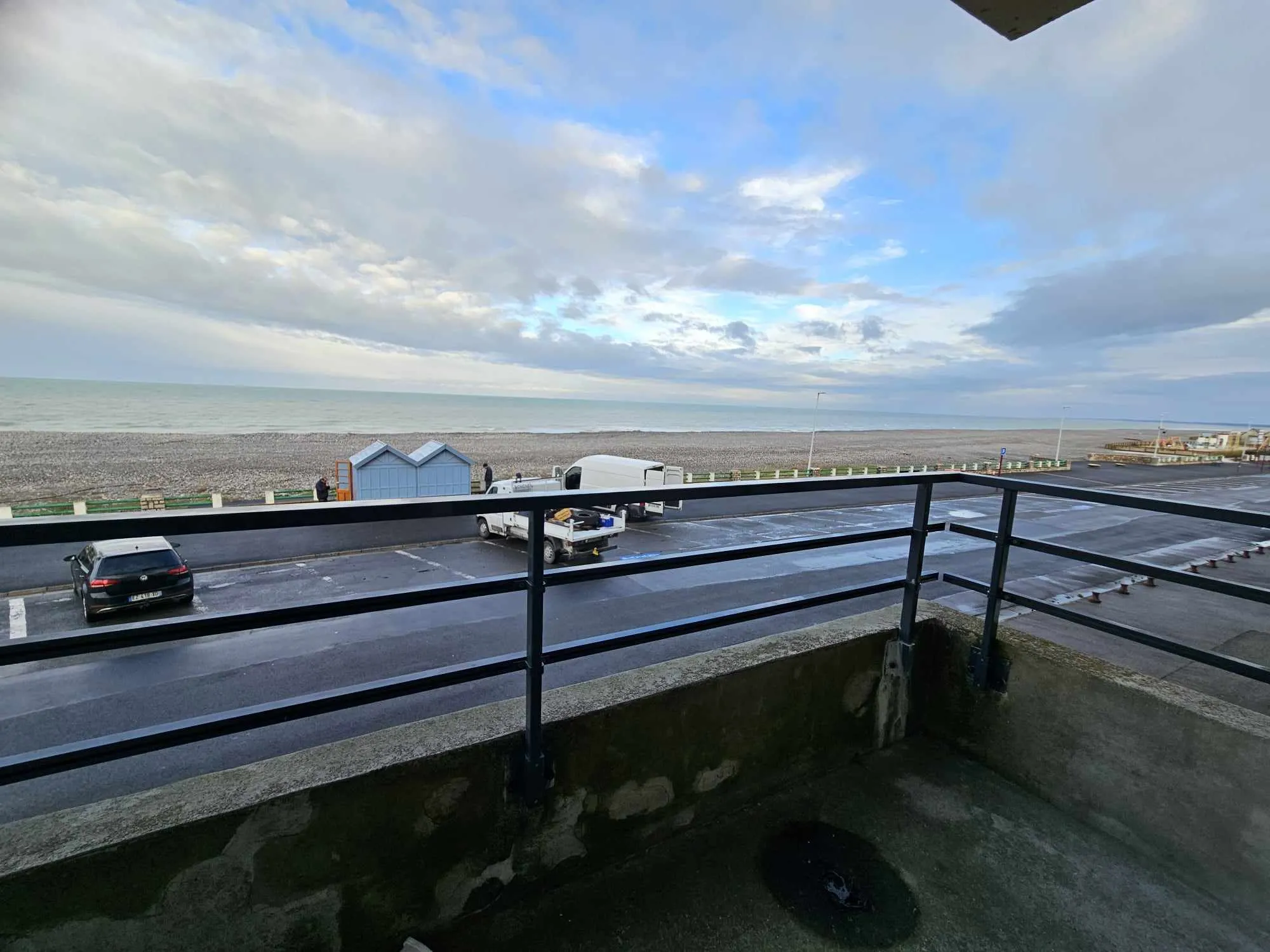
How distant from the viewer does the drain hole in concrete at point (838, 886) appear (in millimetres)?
2078

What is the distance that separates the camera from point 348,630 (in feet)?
29.8

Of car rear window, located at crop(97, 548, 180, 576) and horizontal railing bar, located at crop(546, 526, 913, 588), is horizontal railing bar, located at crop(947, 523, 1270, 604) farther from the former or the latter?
car rear window, located at crop(97, 548, 180, 576)

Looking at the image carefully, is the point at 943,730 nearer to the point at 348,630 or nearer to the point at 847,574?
the point at 348,630

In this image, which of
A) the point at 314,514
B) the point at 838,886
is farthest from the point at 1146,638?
the point at 314,514

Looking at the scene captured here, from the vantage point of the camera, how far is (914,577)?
3.00 metres

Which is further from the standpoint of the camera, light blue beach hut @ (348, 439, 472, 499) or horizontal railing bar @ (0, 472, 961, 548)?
light blue beach hut @ (348, 439, 472, 499)

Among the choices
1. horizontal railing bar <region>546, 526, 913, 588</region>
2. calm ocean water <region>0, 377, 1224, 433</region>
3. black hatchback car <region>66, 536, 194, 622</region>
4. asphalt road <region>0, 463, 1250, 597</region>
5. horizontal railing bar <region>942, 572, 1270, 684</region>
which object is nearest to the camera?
horizontal railing bar <region>546, 526, 913, 588</region>

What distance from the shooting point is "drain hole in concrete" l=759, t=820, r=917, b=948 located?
6.82 feet

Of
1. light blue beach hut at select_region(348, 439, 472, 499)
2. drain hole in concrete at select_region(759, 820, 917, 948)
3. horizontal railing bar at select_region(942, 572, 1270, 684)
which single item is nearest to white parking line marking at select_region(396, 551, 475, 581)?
light blue beach hut at select_region(348, 439, 472, 499)

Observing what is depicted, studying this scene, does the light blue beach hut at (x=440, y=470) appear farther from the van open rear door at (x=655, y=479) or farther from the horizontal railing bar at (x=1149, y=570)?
the horizontal railing bar at (x=1149, y=570)

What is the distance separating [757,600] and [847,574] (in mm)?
3285

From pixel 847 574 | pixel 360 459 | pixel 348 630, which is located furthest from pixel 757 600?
pixel 360 459

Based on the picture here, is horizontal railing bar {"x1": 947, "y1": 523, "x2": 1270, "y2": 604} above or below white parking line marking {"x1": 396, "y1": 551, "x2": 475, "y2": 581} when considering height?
above

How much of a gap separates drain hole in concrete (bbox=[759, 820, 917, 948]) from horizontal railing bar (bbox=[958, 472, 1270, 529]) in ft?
5.34
